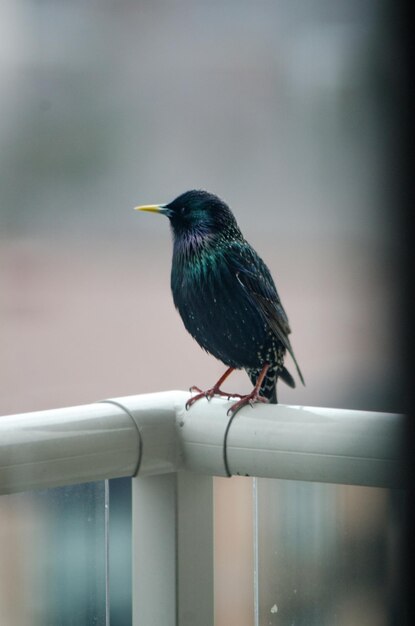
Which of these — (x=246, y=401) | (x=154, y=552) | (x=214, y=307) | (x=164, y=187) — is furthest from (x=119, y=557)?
(x=164, y=187)

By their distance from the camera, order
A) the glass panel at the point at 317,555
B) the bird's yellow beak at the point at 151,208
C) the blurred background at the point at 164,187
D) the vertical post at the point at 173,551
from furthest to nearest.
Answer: the bird's yellow beak at the point at 151,208, the vertical post at the point at 173,551, the blurred background at the point at 164,187, the glass panel at the point at 317,555

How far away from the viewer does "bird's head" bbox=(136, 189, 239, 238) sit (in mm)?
1223

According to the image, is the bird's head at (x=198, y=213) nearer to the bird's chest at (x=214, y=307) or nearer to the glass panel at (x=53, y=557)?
the bird's chest at (x=214, y=307)

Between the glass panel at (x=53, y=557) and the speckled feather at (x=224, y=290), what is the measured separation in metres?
0.36

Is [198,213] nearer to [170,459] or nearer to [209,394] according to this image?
[209,394]

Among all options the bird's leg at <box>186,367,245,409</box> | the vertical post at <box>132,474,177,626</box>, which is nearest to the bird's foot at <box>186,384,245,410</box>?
the bird's leg at <box>186,367,245,409</box>

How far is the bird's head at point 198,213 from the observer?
1.22 metres

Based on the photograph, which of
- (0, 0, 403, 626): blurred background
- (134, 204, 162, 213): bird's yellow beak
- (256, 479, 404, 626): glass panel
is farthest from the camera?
(134, 204, 162, 213): bird's yellow beak

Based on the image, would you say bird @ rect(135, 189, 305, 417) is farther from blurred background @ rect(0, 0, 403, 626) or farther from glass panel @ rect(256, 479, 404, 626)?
glass panel @ rect(256, 479, 404, 626)

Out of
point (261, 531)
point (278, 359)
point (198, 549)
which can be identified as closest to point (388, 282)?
point (261, 531)

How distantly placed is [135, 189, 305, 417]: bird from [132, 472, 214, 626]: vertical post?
235 millimetres

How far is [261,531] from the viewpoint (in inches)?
35.4

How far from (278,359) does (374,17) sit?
902 millimetres

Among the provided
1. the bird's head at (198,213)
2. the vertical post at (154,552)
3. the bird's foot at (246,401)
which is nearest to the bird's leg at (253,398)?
the bird's foot at (246,401)
